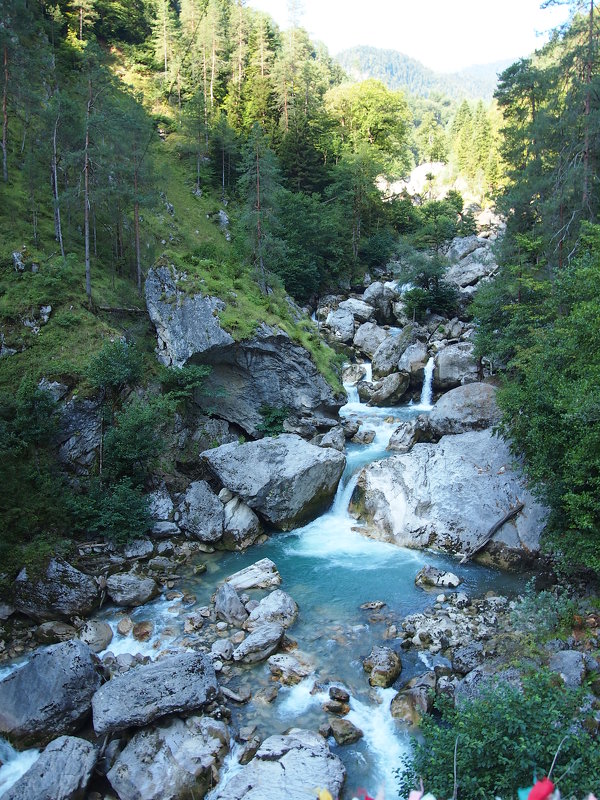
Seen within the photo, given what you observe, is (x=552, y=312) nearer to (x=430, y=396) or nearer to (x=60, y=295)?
(x=430, y=396)

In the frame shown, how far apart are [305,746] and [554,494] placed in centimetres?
775

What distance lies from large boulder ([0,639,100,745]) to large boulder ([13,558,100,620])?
8.62 ft

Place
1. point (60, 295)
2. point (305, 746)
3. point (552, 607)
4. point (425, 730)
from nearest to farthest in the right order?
point (425, 730), point (305, 746), point (552, 607), point (60, 295)

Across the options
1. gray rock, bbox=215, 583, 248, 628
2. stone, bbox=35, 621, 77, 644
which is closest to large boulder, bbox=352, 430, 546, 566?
gray rock, bbox=215, 583, 248, 628

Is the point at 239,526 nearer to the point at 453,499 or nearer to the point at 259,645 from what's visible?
the point at 259,645

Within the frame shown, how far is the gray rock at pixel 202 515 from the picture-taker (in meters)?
16.8

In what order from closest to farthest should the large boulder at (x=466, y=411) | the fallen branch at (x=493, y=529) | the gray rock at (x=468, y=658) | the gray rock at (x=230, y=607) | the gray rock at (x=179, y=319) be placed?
the gray rock at (x=468, y=658)
the gray rock at (x=230, y=607)
the fallen branch at (x=493, y=529)
the large boulder at (x=466, y=411)
the gray rock at (x=179, y=319)

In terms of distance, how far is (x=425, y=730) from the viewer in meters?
7.20

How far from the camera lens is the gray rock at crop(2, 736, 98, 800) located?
27.3 feet

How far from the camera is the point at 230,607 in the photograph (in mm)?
13219

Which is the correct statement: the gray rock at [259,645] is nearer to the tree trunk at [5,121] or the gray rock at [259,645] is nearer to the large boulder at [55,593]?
the large boulder at [55,593]

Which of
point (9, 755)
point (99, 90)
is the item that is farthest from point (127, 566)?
point (99, 90)

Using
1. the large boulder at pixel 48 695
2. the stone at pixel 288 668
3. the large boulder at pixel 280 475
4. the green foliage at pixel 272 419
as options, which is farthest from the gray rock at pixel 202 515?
the large boulder at pixel 48 695

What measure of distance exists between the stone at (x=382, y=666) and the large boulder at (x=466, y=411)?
11.0 m
